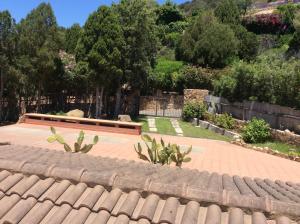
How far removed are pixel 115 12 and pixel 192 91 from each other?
28.2 feet

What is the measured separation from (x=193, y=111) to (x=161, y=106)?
19.1 ft

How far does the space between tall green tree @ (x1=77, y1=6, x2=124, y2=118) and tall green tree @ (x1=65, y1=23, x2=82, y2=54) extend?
522 centimetres

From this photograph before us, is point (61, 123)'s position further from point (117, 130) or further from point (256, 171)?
point (256, 171)

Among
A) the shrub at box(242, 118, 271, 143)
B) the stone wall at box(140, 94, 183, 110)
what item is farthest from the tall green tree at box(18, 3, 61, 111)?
the shrub at box(242, 118, 271, 143)

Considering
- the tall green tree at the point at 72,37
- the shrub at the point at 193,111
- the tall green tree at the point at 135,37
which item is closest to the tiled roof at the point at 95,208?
the tall green tree at the point at 135,37

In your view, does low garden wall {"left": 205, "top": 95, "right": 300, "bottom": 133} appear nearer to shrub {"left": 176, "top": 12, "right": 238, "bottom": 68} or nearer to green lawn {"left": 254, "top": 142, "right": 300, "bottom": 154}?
green lawn {"left": 254, "top": 142, "right": 300, "bottom": 154}

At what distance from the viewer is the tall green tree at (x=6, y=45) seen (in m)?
22.6

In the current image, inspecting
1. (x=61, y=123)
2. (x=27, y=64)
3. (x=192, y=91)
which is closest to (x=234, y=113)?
(x=192, y=91)

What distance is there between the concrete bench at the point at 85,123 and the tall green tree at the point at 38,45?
265 centimetres

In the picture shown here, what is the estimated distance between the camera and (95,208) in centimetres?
398

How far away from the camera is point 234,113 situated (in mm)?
27234

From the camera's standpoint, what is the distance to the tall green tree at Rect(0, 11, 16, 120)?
74.0ft

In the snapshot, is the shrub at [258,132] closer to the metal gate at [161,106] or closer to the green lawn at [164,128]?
the green lawn at [164,128]

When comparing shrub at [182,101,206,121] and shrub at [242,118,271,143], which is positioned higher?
shrub at [182,101,206,121]
